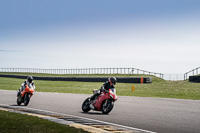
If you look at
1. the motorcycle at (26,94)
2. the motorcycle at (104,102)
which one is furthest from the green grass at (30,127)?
the motorcycle at (26,94)

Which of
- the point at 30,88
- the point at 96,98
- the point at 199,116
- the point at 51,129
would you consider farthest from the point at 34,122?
the point at 30,88

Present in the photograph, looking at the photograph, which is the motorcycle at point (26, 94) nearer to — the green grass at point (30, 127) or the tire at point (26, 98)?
the tire at point (26, 98)

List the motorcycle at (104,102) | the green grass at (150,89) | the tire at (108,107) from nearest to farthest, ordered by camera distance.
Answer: the motorcycle at (104,102), the tire at (108,107), the green grass at (150,89)

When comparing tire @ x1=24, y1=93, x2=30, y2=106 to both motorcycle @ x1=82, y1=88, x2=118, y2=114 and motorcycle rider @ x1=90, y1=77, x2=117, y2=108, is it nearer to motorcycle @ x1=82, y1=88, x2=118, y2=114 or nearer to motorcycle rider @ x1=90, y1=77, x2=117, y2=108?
motorcycle @ x1=82, y1=88, x2=118, y2=114

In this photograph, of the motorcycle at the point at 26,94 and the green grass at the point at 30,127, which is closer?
the green grass at the point at 30,127

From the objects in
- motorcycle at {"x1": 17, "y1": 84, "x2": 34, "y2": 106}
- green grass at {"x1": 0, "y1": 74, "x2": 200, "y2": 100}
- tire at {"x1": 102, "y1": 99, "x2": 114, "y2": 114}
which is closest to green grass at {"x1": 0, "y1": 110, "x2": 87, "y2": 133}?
tire at {"x1": 102, "y1": 99, "x2": 114, "y2": 114}

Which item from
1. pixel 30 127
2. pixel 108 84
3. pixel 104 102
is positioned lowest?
pixel 30 127

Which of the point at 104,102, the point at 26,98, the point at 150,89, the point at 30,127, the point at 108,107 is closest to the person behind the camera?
the point at 30,127

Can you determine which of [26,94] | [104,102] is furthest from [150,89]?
[104,102]

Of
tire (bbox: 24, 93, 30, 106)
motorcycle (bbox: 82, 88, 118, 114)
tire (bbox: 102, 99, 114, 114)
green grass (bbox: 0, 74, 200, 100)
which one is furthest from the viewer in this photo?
green grass (bbox: 0, 74, 200, 100)

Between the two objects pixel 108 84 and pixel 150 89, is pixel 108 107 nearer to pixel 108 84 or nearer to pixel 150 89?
pixel 108 84

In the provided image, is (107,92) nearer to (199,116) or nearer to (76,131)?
(199,116)

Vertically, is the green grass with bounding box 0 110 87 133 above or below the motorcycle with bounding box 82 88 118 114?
below

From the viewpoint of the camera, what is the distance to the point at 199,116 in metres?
11.5
